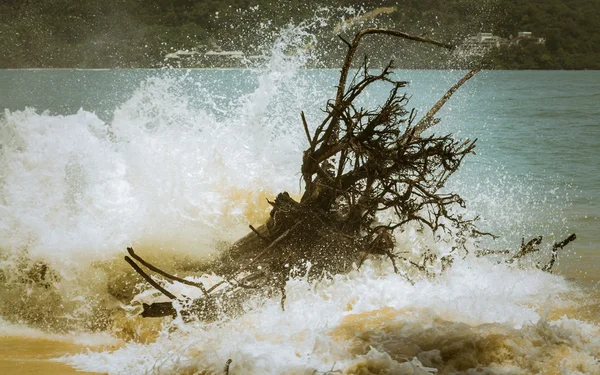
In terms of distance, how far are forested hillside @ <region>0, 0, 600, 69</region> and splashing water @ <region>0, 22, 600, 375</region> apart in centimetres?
3416

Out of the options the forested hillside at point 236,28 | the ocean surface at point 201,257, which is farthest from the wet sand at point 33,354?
the forested hillside at point 236,28

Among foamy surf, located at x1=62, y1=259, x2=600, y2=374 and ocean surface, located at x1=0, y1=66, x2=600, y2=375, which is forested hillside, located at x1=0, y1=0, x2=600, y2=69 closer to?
ocean surface, located at x1=0, y1=66, x2=600, y2=375

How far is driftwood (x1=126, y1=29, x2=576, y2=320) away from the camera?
5551 mm

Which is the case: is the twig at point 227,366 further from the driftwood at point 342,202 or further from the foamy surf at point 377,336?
the driftwood at point 342,202

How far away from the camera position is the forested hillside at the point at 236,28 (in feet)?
178

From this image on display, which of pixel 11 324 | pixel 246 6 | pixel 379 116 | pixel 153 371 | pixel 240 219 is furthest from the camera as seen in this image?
pixel 246 6

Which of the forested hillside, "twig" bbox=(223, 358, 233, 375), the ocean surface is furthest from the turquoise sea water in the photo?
the forested hillside

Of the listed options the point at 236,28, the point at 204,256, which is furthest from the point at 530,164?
the point at 236,28

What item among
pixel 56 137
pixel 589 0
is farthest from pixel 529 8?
pixel 56 137

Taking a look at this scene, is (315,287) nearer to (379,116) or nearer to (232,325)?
(232,325)

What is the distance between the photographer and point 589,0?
7431 cm

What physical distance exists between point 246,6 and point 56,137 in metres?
76.9

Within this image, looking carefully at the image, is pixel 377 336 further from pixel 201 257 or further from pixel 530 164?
pixel 530 164

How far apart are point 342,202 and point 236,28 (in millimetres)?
86882
